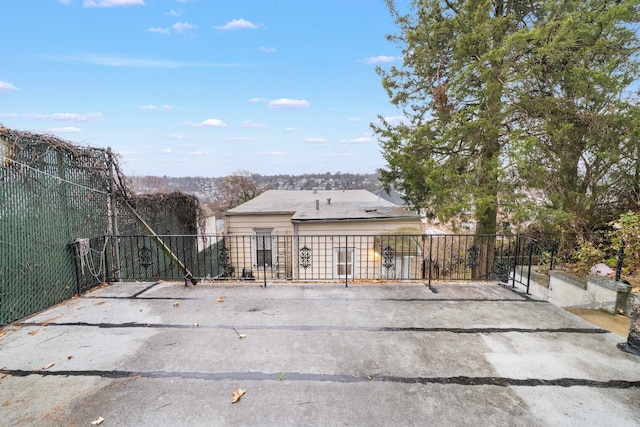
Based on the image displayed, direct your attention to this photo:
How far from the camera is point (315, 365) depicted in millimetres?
2955

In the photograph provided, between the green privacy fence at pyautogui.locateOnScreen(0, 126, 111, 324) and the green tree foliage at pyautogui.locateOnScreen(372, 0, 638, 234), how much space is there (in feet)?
26.6

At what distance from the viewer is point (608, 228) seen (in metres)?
5.78

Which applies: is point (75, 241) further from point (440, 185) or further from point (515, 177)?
point (515, 177)

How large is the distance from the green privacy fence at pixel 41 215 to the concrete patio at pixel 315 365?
421 millimetres

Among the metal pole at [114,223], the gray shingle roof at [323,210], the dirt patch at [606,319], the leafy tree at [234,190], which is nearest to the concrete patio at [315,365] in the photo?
the dirt patch at [606,319]

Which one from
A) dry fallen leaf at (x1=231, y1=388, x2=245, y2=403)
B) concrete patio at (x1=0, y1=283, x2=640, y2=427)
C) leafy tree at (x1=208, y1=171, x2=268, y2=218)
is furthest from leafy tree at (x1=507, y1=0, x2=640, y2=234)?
leafy tree at (x1=208, y1=171, x2=268, y2=218)

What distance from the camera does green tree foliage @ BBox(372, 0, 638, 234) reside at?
5945mm

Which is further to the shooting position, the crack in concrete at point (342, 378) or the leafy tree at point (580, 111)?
the leafy tree at point (580, 111)

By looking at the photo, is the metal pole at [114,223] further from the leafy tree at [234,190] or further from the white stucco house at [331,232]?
the leafy tree at [234,190]

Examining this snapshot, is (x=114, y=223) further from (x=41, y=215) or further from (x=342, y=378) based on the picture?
(x=342, y=378)

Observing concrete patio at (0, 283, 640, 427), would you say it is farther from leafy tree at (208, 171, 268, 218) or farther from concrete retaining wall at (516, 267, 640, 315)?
leafy tree at (208, 171, 268, 218)

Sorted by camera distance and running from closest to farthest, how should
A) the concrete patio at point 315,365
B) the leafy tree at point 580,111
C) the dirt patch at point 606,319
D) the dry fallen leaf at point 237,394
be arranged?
the concrete patio at point 315,365 < the dry fallen leaf at point 237,394 < the dirt patch at point 606,319 < the leafy tree at point 580,111

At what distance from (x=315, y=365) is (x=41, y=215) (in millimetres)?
4719

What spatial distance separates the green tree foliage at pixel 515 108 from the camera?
234 inches
